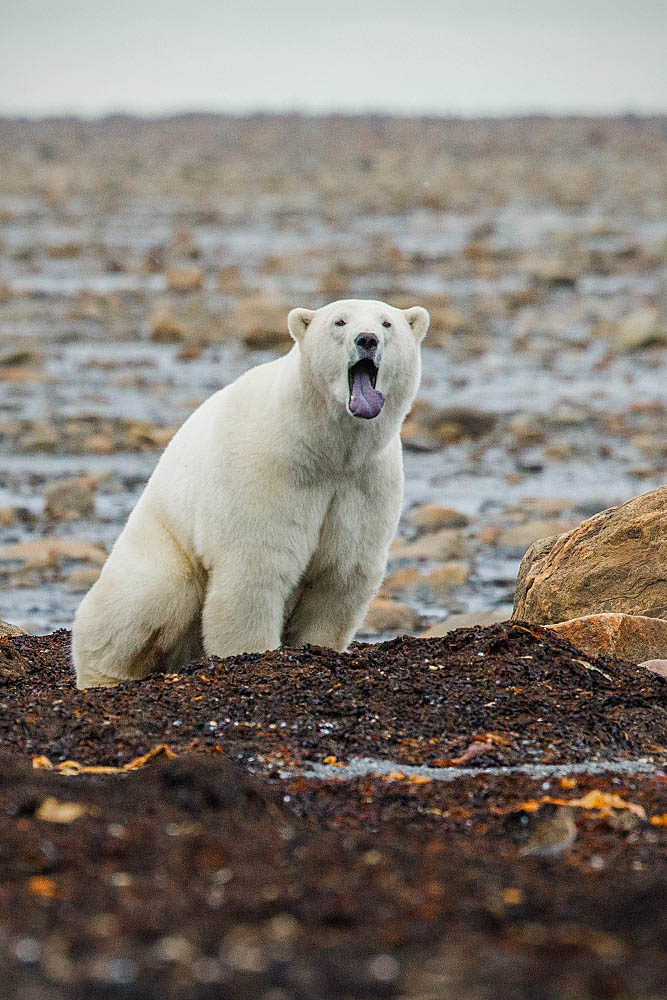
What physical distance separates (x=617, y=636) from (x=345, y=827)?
2.22 metres

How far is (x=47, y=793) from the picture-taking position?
3.45 metres

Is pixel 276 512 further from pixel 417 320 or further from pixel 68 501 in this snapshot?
pixel 68 501

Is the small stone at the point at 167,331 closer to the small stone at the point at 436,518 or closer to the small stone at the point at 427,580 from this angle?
the small stone at the point at 436,518

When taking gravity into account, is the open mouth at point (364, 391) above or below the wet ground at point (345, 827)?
A: above

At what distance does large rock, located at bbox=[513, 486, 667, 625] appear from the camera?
6156 mm

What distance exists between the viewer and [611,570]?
6180mm

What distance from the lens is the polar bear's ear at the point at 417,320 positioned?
571 cm

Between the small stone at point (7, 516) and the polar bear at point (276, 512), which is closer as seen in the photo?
the polar bear at point (276, 512)

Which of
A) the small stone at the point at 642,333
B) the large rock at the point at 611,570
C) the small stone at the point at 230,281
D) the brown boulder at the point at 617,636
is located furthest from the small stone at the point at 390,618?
the small stone at the point at 230,281

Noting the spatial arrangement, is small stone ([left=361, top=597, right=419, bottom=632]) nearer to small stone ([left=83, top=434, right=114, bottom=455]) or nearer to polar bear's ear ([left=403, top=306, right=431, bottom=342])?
polar bear's ear ([left=403, top=306, right=431, bottom=342])

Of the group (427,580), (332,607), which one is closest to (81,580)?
(427,580)

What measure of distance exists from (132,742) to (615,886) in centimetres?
170

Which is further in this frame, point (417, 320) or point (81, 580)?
point (81, 580)

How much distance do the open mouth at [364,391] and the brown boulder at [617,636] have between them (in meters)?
1.17
